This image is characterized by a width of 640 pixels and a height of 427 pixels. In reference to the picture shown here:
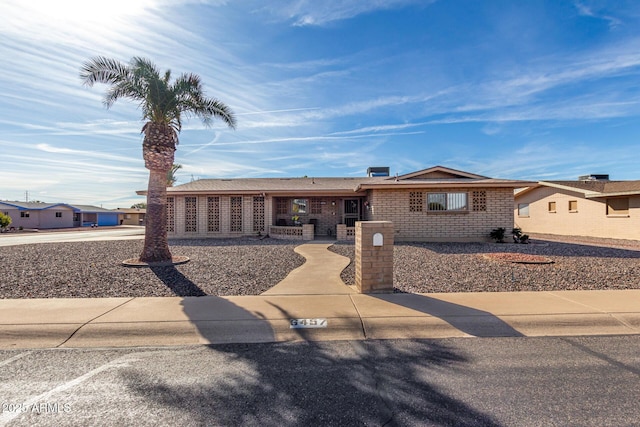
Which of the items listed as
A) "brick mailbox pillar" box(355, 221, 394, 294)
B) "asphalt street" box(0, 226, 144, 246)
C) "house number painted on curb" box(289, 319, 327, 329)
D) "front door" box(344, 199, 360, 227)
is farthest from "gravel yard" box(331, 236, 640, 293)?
"asphalt street" box(0, 226, 144, 246)

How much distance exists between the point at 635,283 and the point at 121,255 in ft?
50.4

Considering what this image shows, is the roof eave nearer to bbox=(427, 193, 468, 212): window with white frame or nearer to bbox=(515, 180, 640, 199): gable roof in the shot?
bbox=(427, 193, 468, 212): window with white frame

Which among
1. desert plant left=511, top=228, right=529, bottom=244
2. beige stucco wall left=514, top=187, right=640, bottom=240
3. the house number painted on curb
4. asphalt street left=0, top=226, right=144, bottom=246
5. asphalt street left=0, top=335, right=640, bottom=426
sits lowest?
asphalt street left=0, top=335, right=640, bottom=426

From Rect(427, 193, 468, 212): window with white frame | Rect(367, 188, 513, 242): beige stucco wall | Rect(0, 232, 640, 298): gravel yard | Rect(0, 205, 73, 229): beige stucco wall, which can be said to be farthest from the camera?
Rect(0, 205, 73, 229): beige stucco wall

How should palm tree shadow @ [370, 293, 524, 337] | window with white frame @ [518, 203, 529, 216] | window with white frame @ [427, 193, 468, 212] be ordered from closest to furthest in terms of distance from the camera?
palm tree shadow @ [370, 293, 524, 337] → window with white frame @ [427, 193, 468, 212] → window with white frame @ [518, 203, 529, 216]

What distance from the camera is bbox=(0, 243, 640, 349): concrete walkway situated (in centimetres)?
430

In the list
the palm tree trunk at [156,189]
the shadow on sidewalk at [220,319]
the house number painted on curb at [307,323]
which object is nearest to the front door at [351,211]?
the palm tree trunk at [156,189]

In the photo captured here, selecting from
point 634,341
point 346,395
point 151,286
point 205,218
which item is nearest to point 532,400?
point 346,395

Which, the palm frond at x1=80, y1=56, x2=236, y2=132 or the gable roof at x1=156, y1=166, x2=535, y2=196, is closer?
the palm frond at x1=80, y1=56, x2=236, y2=132

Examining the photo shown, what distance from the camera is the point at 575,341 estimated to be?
412cm

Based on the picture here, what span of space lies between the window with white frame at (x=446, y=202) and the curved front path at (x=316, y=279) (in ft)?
25.0

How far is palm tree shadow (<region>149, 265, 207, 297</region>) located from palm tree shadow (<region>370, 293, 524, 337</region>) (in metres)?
3.81

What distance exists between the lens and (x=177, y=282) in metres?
7.35

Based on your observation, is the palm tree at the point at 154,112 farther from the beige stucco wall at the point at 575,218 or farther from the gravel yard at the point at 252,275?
the beige stucco wall at the point at 575,218
